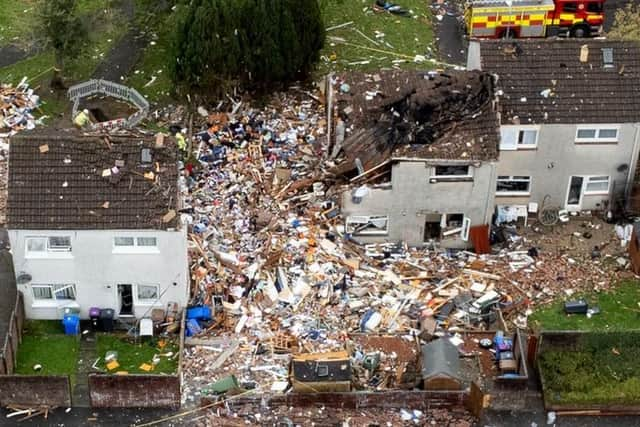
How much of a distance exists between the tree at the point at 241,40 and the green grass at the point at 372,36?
14.6 feet

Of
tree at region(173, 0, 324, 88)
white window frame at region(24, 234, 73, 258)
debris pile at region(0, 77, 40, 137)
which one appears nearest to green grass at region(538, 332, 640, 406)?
white window frame at region(24, 234, 73, 258)

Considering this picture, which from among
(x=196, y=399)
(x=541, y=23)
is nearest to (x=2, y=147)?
(x=196, y=399)

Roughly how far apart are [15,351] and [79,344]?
80.7 inches

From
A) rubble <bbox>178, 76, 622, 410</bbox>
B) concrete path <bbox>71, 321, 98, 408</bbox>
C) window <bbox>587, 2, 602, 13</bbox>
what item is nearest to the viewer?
concrete path <bbox>71, 321, 98, 408</bbox>

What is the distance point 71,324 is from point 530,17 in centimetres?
2949

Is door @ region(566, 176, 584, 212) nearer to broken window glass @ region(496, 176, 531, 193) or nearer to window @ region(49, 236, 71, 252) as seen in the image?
broken window glass @ region(496, 176, 531, 193)

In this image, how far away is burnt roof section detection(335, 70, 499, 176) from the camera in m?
36.3

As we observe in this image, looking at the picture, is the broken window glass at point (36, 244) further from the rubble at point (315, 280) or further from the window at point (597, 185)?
the window at point (597, 185)

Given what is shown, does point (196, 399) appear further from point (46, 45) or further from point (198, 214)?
point (46, 45)

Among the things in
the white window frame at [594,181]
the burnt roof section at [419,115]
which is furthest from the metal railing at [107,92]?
the white window frame at [594,181]

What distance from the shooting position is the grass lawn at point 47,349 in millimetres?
32188

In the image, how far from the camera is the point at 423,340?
33.2 metres

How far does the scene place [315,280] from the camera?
3544 centimetres

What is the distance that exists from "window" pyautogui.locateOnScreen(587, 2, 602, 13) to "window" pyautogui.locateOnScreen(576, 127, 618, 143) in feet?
50.0
